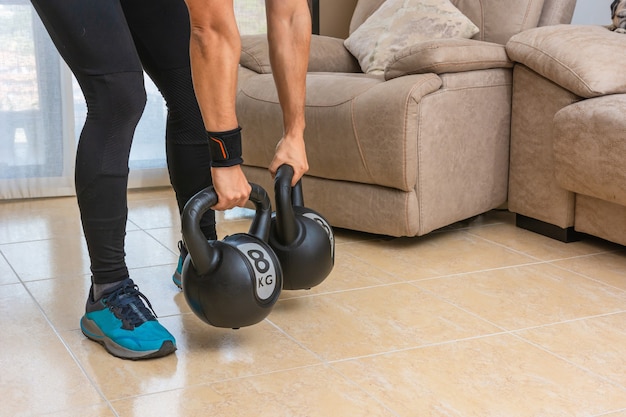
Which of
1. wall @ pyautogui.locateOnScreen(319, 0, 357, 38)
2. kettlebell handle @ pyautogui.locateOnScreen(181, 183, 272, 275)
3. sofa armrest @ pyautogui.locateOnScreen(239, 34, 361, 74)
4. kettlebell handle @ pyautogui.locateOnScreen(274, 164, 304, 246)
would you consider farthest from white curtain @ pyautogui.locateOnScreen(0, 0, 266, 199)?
kettlebell handle @ pyautogui.locateOnScreen(181, 183, 272, 275)

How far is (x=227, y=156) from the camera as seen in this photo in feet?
Answer: 4.54

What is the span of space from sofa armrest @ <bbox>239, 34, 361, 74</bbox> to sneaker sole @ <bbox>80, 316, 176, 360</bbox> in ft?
4.35

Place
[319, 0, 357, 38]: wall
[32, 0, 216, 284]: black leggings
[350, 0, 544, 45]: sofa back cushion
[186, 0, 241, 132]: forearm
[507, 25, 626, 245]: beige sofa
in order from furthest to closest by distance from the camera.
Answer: [319, 0, 357, 38]: wall → [350, 0, 544, 45]: sofa back cushion → [507, 25, 626, 245]: beige sofa → [32, 0, 216, 284]: black leggings → [186, 0, 241, 132]: forearm

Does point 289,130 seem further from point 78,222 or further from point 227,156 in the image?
point 78,222

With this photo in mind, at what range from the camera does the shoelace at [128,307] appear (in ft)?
5.02

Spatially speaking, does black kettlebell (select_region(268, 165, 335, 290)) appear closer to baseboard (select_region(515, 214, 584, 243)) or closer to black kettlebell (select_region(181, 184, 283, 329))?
black kettlebell (select_region(181, 184, 283, 329))

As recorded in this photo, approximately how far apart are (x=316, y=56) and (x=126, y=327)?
64.6 inches

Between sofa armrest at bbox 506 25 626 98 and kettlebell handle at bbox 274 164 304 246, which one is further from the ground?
sofa armrest at bbox 506 25 626 98

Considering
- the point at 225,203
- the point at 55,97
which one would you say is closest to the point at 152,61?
the point at 225,203

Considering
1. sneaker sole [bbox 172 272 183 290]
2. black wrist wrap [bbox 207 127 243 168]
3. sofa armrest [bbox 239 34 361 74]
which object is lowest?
sneaker sole [bbox 172 272 183 290]

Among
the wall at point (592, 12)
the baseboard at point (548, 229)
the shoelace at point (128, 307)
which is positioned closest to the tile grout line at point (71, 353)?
the shoelace at point (128, 307)

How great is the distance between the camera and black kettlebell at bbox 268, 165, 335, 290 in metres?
1.57

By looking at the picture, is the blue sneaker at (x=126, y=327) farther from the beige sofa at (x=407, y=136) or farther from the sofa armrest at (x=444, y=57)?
the sofa armrest at (x=444, y=57)

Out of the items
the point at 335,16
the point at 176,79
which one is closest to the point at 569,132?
the point at 176,79
